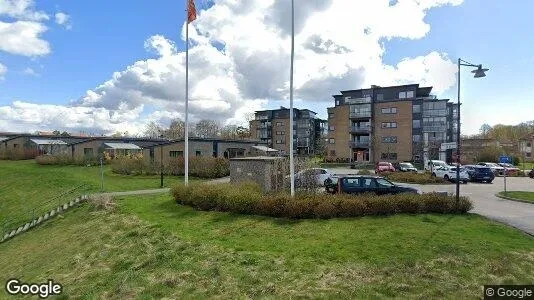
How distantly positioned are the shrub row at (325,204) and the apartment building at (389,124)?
46.1 meters

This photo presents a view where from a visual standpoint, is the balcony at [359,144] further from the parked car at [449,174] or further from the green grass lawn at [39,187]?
the green grass lawn at [39,187]

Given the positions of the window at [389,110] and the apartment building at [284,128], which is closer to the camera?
the window at [389,110]

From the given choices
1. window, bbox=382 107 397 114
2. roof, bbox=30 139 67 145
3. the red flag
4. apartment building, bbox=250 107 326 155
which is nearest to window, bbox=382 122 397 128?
window, bbox=382 107 397 114

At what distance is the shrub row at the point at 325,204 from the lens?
42.9 feet

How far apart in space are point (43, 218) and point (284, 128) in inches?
3169

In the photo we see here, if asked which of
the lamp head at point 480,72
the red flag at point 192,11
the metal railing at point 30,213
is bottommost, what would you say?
the metal railing at point 30,213

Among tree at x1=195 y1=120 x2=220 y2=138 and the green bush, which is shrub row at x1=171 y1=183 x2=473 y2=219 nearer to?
the green bush

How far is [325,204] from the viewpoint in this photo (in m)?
13.1

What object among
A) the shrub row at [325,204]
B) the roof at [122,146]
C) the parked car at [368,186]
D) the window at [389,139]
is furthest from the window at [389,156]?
the shrub row at [325,204]

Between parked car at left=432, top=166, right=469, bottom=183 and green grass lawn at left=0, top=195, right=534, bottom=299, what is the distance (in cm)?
1892

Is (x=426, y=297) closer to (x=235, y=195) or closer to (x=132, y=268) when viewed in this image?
(x=132, y=268)

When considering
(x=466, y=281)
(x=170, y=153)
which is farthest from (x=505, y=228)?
(x=170, y=153)

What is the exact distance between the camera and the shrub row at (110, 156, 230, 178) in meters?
33.0

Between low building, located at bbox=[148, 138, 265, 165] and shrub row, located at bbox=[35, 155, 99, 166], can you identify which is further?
shrub row, located at bbox=[35, 155, 99, 166]
